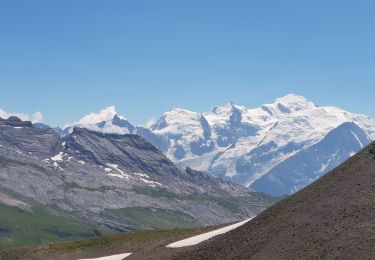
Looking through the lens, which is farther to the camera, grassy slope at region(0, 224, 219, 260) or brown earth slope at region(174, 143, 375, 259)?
grassy slope at region(0, 224, 219, 260)

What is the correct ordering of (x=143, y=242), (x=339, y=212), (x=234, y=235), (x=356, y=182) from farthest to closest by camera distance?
(x=143, y=242) < (x=234, y=235) < (x=356, y=182) < (x=339, y=212)

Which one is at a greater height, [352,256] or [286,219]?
[286,219]

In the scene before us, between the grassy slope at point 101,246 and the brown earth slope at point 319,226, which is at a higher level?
the grassy slope at point 101,246

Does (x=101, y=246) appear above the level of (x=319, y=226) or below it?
above

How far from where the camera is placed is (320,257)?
231 ft

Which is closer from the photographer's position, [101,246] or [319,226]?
[319,226]

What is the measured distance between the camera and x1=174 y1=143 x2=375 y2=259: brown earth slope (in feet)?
236

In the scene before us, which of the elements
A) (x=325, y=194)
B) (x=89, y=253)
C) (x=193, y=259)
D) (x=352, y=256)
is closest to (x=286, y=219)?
(x=325, y=194)

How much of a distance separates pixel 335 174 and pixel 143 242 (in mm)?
49151

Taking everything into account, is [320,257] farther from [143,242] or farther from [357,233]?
[143,242]

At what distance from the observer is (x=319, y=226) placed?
79.0 m

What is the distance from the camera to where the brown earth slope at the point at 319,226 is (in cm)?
7200

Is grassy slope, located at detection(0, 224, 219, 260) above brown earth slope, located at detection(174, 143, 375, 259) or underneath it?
above

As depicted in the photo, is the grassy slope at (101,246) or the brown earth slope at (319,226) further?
the grassy slope at (101,246)
